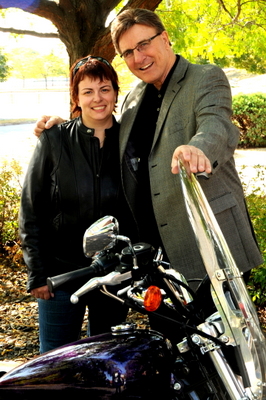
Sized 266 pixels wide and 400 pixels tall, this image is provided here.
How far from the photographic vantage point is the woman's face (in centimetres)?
256

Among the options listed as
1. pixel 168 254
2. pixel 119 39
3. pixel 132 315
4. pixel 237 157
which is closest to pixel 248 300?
pixel 168 254

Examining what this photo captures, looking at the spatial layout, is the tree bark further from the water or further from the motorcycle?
the water

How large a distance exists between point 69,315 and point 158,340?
3.12 ft

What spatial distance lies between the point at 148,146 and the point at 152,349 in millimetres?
1299

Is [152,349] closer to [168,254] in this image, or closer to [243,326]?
[243,326]

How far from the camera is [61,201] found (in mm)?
2477

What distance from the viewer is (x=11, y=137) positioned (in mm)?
24203

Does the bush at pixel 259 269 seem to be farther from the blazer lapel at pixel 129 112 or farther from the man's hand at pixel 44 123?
the man's hand at pixel 44 123

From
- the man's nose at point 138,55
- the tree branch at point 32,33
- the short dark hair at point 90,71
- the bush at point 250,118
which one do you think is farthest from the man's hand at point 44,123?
the bush at point 250,118

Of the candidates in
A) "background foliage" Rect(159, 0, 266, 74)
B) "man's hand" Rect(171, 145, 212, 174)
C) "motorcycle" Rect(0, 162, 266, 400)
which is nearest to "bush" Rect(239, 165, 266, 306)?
"motorcycle" Rect(0, 162, 266, 400)

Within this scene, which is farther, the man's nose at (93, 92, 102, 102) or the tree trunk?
the tree trunk

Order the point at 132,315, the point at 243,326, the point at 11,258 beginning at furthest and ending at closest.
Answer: the point at 11,258
the point at 132,315
the point at 243,326

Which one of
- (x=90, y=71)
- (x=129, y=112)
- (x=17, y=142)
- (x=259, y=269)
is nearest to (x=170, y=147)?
(x=129, y=112)

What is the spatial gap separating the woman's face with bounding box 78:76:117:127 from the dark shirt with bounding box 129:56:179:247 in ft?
0.65
